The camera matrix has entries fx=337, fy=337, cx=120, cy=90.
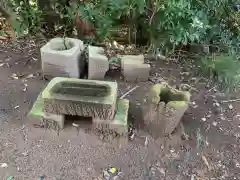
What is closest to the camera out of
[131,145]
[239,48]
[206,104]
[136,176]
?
[136,176]

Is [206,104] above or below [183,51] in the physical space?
below

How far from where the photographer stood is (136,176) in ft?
6.83

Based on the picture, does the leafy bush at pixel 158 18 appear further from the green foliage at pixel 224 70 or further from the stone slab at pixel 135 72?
the stone slab at pixel 135 72

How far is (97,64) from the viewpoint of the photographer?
2.84 meters

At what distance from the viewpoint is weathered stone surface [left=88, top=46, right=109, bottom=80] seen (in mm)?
2820

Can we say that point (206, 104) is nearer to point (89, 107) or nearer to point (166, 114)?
point (166, 114)

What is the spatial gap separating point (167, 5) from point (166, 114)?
112 cm

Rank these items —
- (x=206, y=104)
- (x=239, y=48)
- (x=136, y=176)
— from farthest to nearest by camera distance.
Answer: (x=239, y=48) < (x=206, y=104) < (x=136, y=176)

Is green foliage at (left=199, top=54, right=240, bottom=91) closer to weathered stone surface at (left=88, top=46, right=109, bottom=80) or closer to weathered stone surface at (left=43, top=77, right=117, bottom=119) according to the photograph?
weathered stone surface at (left=88, top=46, right=109, bottom=80)

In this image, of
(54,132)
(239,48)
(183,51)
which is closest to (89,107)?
(54,132)

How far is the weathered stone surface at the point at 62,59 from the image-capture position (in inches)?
109

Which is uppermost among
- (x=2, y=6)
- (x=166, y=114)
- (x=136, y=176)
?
(x=2, y=6)

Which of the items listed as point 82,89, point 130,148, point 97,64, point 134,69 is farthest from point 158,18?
point 130,148

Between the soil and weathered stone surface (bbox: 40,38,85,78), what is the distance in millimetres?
219
